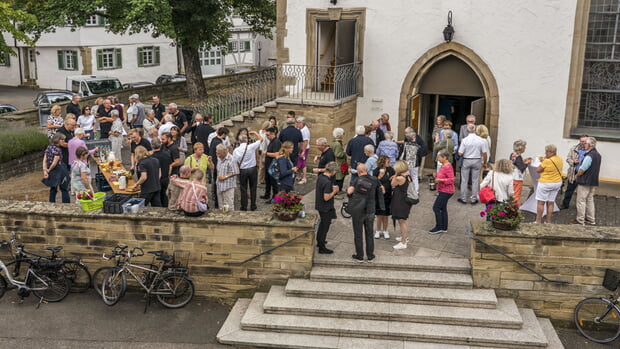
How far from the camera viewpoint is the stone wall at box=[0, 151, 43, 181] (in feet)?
56.2

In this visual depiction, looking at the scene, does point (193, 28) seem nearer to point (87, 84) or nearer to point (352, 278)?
point (87, 84)

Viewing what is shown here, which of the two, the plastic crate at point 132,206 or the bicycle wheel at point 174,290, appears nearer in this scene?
the bicycle wheel at point 174,290

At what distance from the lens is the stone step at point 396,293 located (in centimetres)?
980

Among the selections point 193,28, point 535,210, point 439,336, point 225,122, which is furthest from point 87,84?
point 439,336

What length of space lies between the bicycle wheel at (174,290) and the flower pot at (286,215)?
177 cm

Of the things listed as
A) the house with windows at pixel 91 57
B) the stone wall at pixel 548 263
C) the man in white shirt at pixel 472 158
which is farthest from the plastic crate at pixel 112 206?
the house with windows at pixel 91 57

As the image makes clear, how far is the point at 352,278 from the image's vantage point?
10266 mm

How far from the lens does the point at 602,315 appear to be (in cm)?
967

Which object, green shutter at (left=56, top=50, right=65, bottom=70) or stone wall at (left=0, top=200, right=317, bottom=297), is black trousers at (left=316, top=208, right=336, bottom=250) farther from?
green shutter at (left=56, top=50, right=65, bottom=70)

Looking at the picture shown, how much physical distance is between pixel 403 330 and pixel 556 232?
9.31ft

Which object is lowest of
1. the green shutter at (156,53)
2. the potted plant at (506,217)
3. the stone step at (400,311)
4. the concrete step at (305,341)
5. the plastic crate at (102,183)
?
the concrete step at (305,341)

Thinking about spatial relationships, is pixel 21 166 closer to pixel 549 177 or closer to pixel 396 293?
pixel 396 293

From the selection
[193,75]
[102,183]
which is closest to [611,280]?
[102,183]

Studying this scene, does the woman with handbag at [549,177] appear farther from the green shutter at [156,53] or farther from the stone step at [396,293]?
the green shutter at [156,53]
